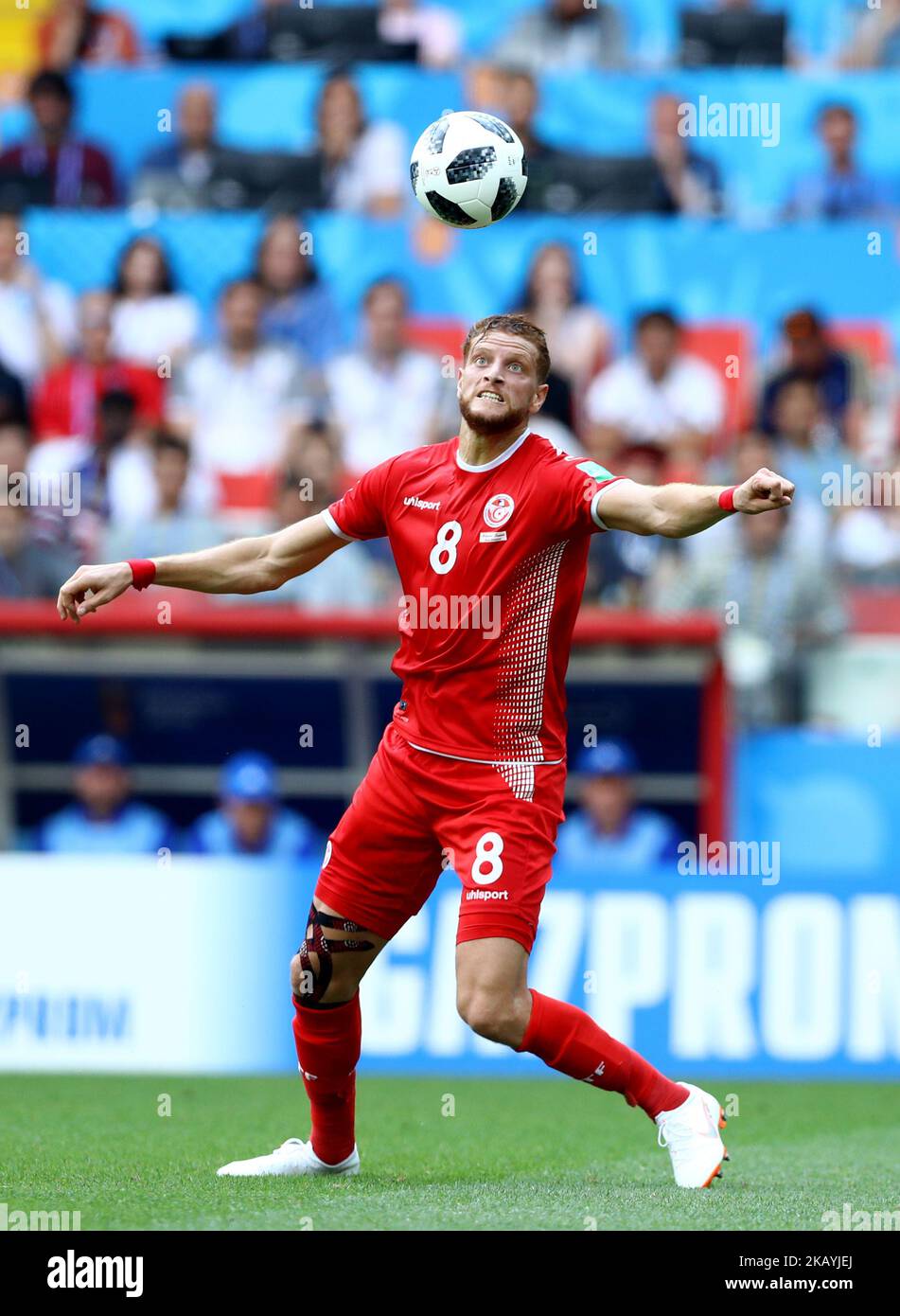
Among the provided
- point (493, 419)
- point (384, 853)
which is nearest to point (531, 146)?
point (493, 419)

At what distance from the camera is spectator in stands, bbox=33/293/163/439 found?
15211mm

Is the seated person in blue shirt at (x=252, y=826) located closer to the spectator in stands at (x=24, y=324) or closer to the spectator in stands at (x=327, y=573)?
the spectator in stands at (x=327, y=573)

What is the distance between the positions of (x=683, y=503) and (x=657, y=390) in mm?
9416

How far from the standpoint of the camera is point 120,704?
13102 millimetres

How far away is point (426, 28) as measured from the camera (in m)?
19.0

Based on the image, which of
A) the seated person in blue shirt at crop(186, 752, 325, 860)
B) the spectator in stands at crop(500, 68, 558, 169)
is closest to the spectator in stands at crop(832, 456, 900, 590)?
the spectator in stands at crop(500, 68, 558, 169)

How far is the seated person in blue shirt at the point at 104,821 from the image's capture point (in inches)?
488

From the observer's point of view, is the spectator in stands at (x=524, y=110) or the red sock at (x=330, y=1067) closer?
the red sock at (x=330, y=1067)

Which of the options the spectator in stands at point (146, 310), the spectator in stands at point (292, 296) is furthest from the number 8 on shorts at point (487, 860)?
the spectator in stands at point (146, 310)

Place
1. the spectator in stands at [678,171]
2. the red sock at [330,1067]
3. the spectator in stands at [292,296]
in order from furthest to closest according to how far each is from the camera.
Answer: the spectator in stands at [678,171]
the spectator in stands at [292,296]
the red sock at [330,1067]

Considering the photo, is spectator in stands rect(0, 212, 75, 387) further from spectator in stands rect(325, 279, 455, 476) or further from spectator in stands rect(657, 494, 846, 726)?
spectator in stands rect(657, 494, 846, 726)

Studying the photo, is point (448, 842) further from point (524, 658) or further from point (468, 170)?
point (468, 170)

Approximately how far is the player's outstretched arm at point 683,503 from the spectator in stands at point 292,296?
959cm

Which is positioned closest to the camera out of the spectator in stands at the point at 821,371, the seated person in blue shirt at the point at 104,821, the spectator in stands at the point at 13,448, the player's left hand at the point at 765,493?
the player's left hand at the point at 765,493
